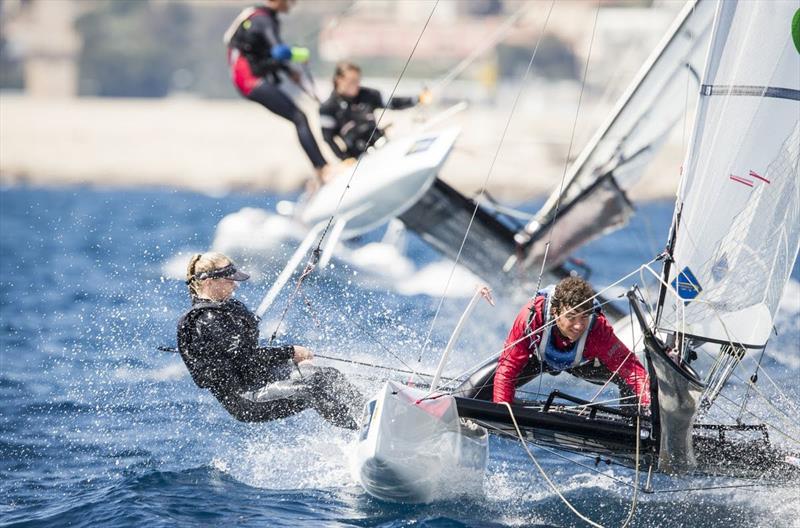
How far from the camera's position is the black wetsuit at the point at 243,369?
177 inches

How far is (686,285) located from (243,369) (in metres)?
1.66

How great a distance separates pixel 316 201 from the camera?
7859mm

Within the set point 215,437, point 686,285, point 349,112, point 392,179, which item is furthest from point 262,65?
point 686,285

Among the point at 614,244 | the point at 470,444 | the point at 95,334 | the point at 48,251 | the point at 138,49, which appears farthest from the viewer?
the point at 138,49

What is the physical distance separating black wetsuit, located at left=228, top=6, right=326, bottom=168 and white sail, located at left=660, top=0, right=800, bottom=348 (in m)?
3.77

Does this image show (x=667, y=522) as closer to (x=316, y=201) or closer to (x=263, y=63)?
(x=316, y=201)

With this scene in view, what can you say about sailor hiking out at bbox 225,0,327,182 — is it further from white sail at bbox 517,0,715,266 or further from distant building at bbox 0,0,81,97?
distant building at bbox 0,0,81,97

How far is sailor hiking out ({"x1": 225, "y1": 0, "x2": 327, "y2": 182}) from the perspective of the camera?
25.9 ft

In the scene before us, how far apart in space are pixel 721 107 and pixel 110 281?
671 centimetres

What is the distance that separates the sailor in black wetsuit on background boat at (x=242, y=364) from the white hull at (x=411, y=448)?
300 mm

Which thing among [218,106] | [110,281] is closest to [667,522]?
[110,281]

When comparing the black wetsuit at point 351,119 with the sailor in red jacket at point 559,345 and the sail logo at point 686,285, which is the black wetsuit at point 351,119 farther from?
the sail logo at point 686,285

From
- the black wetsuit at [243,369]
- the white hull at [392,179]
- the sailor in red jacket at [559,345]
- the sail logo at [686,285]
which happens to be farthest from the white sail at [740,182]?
the white hull at [392,179]

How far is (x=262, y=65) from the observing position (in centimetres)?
808
